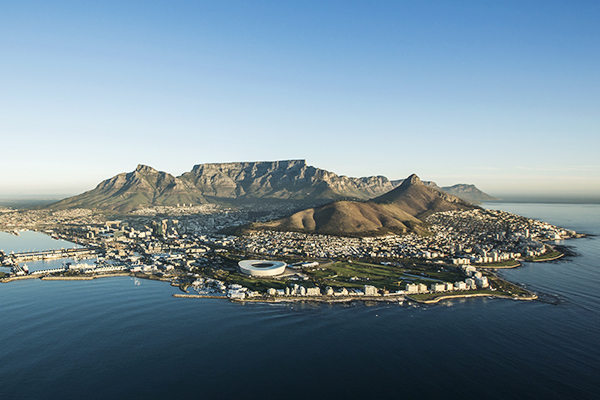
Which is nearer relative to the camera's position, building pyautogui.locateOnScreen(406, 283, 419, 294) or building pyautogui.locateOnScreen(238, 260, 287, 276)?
building pyautogui.locateOnScreen(406, 283, 419, 294)

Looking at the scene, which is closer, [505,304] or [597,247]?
[505,304]

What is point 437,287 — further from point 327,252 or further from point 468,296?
point 327,252

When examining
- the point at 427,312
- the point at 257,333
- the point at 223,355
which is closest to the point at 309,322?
the point at 257,333

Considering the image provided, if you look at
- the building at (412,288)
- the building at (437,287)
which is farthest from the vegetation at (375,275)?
the building at (437,287)

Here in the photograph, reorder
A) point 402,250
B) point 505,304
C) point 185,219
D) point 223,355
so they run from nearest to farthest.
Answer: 1. point 223,355
2. point 505,304
3. point 402,250
4. point 185,219

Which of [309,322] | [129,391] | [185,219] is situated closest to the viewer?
[129,391]

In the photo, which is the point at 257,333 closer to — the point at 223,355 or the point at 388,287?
the point at 223,355

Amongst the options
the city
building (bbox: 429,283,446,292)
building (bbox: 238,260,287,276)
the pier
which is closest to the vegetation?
the city

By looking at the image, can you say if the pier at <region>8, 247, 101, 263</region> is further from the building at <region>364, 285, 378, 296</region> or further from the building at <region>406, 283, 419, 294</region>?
the building at <region>406, 283, 419, 294</region>
